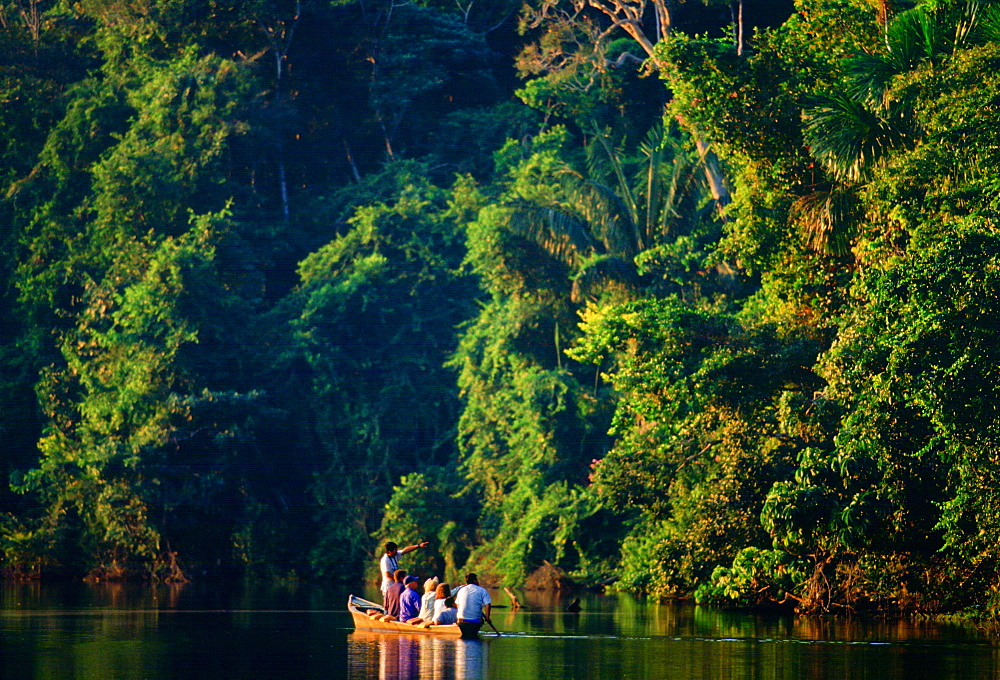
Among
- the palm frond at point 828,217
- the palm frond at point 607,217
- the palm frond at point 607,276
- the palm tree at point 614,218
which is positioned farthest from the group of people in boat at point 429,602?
the palm frond at point 607,217

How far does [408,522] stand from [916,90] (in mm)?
17322

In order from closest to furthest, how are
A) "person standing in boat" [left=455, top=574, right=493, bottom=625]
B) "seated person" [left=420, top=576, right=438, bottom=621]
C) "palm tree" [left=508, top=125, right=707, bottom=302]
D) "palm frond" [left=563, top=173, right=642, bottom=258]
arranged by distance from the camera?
"person standing in boat" [left=455, top=574, right=493, bottom=625], "seated person" [left=420, top=576, right=438, bottom=621], "palm tree" [left=508, top=125, right=707, bottom=302], "palm frond" [left=563, top=173, right=642, bottom=258]

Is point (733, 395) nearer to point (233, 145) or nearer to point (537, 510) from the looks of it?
point (537, 510)

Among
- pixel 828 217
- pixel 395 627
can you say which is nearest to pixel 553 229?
pixel 828 217

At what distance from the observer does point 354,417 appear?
37.4 meters

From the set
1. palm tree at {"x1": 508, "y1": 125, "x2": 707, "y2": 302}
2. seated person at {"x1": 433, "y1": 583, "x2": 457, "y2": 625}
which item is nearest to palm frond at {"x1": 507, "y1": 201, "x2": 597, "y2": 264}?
palm tree at {"x1": 508, "y1": 125, "x2": 707, "y2": 302}

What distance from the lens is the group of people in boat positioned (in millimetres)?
18141

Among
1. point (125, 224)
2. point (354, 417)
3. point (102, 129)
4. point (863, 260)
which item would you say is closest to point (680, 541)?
point (863, 260)

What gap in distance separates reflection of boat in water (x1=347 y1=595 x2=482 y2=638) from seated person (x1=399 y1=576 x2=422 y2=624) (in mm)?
154

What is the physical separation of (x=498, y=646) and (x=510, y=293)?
17.1 meters

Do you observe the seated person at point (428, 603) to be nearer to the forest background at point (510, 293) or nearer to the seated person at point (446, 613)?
the seated person at point (446, 613)

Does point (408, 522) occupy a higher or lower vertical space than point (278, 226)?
lower

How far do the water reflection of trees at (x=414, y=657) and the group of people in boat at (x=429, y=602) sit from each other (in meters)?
0.28

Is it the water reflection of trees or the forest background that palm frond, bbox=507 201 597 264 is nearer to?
the forest background
